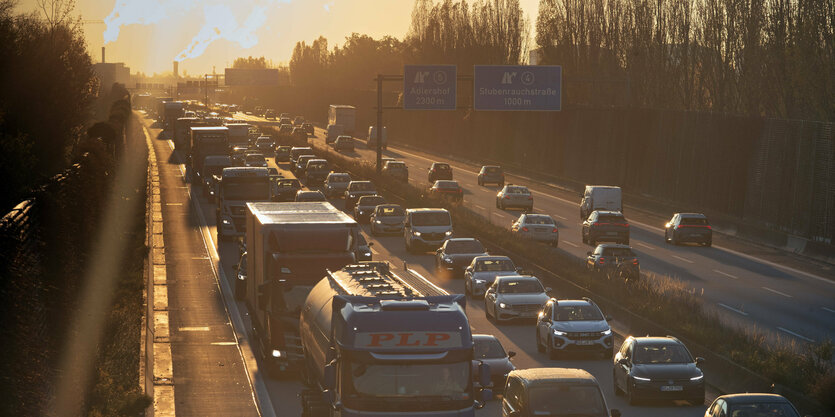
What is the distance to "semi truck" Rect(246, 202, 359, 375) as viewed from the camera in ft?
82.0

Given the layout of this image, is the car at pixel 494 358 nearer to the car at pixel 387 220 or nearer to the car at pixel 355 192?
the car at pixel 387 220

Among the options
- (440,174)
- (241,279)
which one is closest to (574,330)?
(241,279)

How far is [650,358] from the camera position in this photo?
80.2ft

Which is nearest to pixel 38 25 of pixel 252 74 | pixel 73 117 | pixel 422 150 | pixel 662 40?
pixel 73 117

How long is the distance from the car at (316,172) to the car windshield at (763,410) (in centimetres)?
6624

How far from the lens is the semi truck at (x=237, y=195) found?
52.9m

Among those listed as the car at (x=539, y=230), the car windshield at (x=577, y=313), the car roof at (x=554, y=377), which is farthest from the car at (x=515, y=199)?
the car roof at (x=554, y=377)

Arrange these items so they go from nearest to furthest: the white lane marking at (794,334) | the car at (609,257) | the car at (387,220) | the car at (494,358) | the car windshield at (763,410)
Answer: the car windshield at (763,410) → the car at (494,358) → the white lane marking at (794,334) → the car at (609,257) → the car at (387,220)

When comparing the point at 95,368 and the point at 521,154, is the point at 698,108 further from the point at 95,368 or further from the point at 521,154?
the point at 95,368

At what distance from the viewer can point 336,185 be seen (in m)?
74.8

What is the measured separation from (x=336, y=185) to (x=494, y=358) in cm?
5057

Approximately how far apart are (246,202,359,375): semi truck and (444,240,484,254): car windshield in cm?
1831

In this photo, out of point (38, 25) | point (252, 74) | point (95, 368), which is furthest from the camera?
point (252, 74)

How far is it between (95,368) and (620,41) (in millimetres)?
78930
